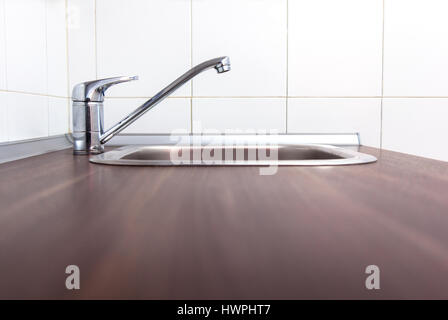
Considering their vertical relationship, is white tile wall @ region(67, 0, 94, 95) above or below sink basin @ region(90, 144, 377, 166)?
above

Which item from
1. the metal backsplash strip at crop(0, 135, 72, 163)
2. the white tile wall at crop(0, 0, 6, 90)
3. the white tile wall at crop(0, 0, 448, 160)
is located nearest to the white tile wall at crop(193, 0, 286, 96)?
the white tile wall at crop(0, 0, 448, 160)

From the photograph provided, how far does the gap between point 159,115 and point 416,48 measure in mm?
830

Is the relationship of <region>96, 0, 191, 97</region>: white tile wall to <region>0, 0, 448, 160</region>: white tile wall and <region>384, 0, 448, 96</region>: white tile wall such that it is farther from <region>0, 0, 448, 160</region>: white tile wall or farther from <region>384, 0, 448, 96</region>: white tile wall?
<region>384, 0, 448, 96</region>: white tile wall

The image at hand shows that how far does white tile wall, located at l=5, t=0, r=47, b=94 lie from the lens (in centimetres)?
94

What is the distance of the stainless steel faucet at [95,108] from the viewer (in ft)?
3.03

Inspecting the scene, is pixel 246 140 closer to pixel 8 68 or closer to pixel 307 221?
pixel 8 68

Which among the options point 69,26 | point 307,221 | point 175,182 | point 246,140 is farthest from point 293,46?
point 307,221

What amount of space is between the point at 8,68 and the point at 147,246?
0.83m

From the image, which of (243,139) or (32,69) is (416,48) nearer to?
(243,139)

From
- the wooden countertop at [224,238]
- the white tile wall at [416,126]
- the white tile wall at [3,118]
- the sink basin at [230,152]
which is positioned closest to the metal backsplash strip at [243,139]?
the sink basin at [230,152]

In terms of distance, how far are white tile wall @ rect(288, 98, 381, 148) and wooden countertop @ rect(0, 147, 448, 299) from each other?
0.75 meters

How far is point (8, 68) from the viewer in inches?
36.4

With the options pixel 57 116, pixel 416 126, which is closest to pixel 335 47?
pixel 416 126
